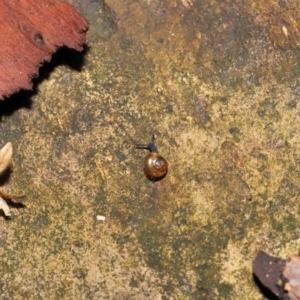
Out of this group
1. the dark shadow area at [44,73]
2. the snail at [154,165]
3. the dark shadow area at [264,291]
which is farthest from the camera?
the dark shadow area at [44,73]

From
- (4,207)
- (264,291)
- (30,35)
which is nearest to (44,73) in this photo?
(30,35)

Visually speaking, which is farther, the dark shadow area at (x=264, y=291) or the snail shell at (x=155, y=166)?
the snail shell at (x=155, y=166)

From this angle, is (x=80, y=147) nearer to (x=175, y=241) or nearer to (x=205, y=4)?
(x=175, y=241)

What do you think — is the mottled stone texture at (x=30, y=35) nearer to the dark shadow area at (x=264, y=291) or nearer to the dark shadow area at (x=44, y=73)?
the dark shadow area at (x=44, y=73)

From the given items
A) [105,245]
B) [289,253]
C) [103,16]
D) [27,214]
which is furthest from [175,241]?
[103,16]

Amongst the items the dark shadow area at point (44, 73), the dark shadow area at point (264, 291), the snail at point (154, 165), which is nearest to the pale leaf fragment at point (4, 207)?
the dark shadow area at point (44, 73)

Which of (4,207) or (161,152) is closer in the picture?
(4,207)

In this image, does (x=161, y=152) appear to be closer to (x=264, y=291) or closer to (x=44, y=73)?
(x=44, y=73)
